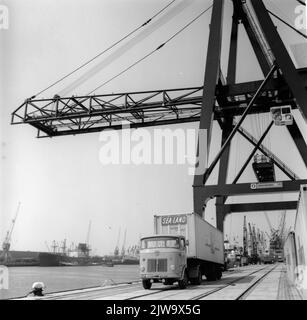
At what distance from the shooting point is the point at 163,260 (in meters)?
16.5

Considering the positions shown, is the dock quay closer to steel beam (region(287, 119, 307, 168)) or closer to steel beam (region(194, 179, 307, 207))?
steel beam (region(194, 179, 307, 207))

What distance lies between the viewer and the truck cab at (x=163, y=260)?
1639cm

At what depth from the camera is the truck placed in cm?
1650

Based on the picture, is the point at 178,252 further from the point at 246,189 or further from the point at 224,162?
the point at 224,162

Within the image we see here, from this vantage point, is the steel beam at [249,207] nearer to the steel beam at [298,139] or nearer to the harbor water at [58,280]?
the steel beam at [298,139]

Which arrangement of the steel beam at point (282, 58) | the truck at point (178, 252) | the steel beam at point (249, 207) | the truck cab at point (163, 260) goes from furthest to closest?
1. the steel beam at point (249, 207)
2. the steel beam at point (282, 58)
3. the truck at point (178, 252)
4. the truck cab at point (163, 260)

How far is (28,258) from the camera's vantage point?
122 meters

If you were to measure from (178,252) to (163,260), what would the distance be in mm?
797

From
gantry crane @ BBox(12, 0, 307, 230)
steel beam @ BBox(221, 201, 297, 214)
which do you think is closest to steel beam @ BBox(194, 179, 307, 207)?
gantry crane @ BBox(12, 0, 307, 230)

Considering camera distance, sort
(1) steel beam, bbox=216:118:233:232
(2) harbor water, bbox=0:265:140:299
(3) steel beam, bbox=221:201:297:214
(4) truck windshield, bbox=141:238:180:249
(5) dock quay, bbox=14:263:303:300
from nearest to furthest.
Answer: (5) dock quay, bbox=14:263:303:300
(4) truck windshield, bbox=141:238:180:249
(1) steel beam, bbox=216:118:233:232
(3) steel beam, bbox=221:201:297:214
(2) harbor water, bbox=0:265:140:299

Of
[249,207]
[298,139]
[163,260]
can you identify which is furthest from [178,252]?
[249,207]

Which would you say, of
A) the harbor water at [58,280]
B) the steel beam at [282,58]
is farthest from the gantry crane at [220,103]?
the harbor water at [58,280]

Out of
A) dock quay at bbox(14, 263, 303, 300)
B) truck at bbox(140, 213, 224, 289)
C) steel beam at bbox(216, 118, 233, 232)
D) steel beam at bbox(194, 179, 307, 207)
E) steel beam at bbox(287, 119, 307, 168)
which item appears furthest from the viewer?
steel beam at bbox(216, 118, 233, 232)

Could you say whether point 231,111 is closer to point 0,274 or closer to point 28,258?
point 0,274
